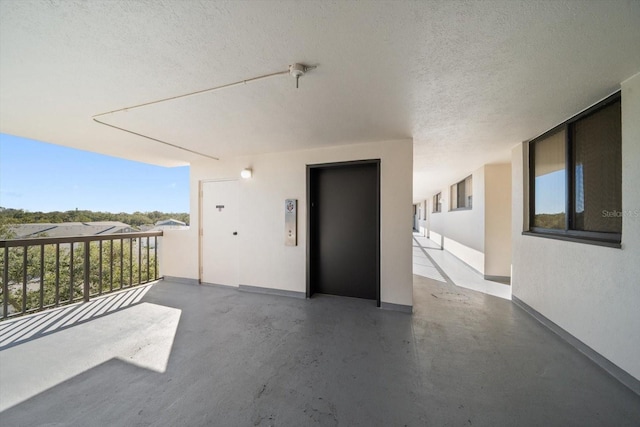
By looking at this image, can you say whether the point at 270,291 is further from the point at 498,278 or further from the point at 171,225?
the point at 498,278

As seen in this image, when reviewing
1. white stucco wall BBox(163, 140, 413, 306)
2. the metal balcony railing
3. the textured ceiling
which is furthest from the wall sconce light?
the metal balcony railing

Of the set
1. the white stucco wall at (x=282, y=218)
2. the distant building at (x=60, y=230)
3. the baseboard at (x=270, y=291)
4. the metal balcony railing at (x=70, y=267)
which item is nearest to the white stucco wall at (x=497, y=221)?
the white stucco wall at (x=282, y=218)

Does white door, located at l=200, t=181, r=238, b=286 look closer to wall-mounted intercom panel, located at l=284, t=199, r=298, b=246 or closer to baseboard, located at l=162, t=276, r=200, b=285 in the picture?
baseboard, located at l=162, t=276, r=200, b=285

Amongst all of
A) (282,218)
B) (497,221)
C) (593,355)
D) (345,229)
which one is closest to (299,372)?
(345,229)

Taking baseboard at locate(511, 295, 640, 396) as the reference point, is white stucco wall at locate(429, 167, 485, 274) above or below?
above

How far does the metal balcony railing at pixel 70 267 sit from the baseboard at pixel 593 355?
6.42 metres

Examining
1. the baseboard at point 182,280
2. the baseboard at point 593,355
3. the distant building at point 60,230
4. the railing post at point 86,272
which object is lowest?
the baseboard at point 182,280

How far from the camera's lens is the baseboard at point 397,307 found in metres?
3.29

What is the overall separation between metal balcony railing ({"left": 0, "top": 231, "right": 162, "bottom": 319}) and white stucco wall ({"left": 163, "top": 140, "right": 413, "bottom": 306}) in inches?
19.3

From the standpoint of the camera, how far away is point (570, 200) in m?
2.66

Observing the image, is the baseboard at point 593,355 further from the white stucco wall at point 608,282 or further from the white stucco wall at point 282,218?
the white stucco wall at point 282,218

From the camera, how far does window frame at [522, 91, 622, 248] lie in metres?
2.14

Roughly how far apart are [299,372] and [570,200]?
11.6 ft

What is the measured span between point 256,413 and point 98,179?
17.1 metres
